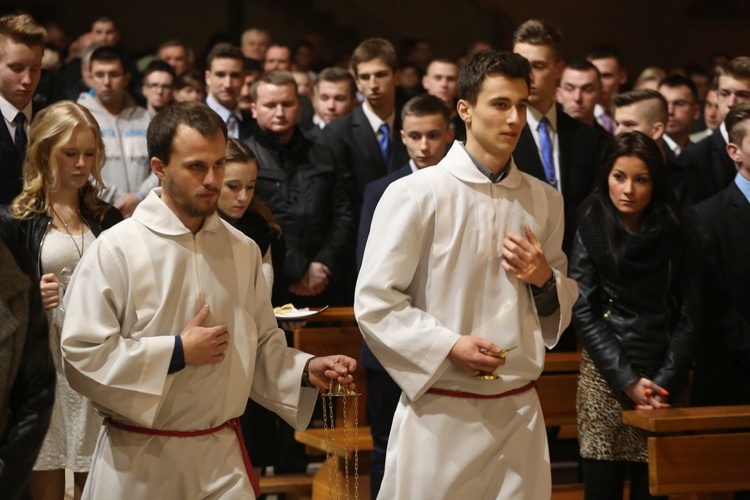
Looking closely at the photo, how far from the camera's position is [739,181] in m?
4.75

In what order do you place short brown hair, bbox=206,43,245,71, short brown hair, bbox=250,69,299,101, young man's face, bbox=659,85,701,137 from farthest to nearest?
young man's face, bbox=659,85,701,137
short brown hair, bbox=206,43,245,71
short brown hair, bbox=250,69,299,101

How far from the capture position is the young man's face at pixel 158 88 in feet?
24.1

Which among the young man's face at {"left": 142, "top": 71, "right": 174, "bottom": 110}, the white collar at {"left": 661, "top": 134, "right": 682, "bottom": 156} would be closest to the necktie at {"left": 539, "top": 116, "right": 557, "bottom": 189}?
the white collar at {"left": 661, "top": 134, "right": 682, "bottom": 156}

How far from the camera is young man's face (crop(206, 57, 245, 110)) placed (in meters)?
6.84

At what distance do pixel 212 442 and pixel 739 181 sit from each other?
259 centimetres

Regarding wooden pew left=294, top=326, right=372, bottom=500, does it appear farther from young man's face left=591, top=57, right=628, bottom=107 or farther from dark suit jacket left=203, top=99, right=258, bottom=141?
young man's face left=591, top=57, right=628, bottom=107

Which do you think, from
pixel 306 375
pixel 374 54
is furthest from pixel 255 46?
pixel 306 375

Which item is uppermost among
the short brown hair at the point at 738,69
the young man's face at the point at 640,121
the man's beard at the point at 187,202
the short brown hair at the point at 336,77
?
the short brown hair at the point at 336,77

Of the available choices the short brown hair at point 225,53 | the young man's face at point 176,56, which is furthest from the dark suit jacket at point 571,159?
the young man's face at point 176,56

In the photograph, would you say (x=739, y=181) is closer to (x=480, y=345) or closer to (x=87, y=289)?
(x=480, y=345)

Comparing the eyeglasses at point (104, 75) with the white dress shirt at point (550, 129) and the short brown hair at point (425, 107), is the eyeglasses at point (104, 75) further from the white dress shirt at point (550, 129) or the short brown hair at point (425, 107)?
the white dress shirt at point (550, 129)

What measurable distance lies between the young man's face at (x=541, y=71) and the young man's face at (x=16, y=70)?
2144mm

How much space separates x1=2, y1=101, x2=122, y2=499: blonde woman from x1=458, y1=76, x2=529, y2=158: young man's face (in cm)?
153

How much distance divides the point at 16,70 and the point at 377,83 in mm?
2235
